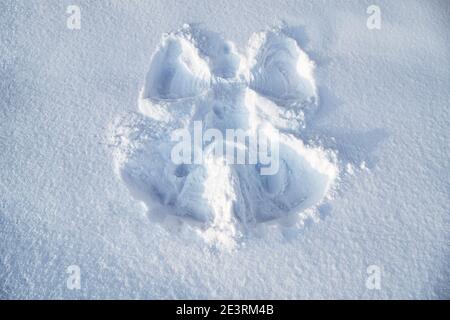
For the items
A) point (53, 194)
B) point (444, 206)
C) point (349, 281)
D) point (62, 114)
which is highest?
point (62, 114)

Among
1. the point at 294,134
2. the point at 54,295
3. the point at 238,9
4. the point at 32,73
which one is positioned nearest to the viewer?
the point at 54,295

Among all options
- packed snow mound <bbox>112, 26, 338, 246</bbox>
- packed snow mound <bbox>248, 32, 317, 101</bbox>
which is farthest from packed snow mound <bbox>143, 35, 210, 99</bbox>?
packed snow mound <bbox>248, 32, 317, 101</bbox>

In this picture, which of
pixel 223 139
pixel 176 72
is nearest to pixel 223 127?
pixel 223 139

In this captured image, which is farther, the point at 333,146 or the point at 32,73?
the point at 32,73

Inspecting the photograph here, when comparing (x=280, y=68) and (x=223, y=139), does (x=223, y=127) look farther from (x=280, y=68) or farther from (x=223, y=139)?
(x=280, y=68)

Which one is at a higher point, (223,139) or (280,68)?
(280,68)

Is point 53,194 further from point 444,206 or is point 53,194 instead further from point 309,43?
point 444,206

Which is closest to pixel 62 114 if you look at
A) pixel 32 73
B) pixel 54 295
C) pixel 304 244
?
pixel 32 73
